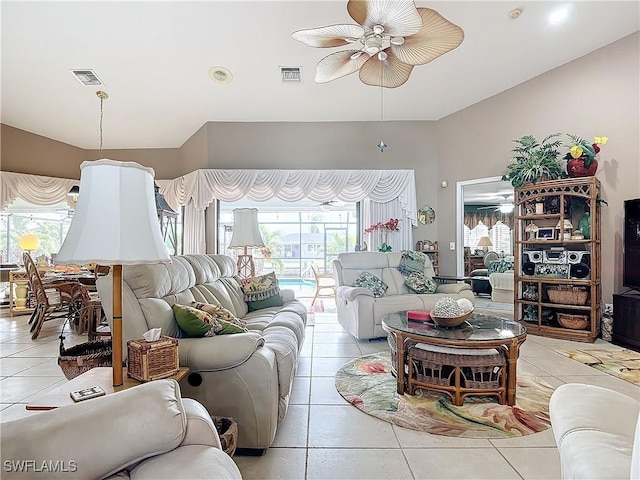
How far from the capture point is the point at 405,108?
582 cm

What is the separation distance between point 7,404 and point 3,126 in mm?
5302

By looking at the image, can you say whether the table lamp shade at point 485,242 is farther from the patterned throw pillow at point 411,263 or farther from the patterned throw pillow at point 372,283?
the patterned throw pillow at point 372,283

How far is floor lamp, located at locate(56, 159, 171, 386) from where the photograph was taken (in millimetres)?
1318

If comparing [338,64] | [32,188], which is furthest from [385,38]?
[32,188]

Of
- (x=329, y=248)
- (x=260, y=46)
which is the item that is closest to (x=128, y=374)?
(x=260, y=46)

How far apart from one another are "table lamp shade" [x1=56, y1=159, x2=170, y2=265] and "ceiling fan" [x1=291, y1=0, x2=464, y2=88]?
191 cm

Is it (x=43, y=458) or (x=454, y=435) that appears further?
(x=454, y=435)

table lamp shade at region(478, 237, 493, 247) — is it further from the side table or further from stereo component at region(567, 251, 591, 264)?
the side table

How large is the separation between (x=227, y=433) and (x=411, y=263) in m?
3.62

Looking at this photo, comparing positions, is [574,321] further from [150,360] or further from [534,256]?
[150,360]

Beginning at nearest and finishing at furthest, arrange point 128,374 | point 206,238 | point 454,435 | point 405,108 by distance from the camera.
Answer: point 128,374, point 454,435, point 405,108, point 206,238

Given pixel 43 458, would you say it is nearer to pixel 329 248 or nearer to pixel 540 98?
pixel 540 98

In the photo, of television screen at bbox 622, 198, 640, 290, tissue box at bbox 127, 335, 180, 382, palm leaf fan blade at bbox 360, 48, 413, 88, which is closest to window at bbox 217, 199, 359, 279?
television screen at bbox 622, 198, 640, 290

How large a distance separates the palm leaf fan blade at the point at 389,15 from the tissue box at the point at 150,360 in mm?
2398
